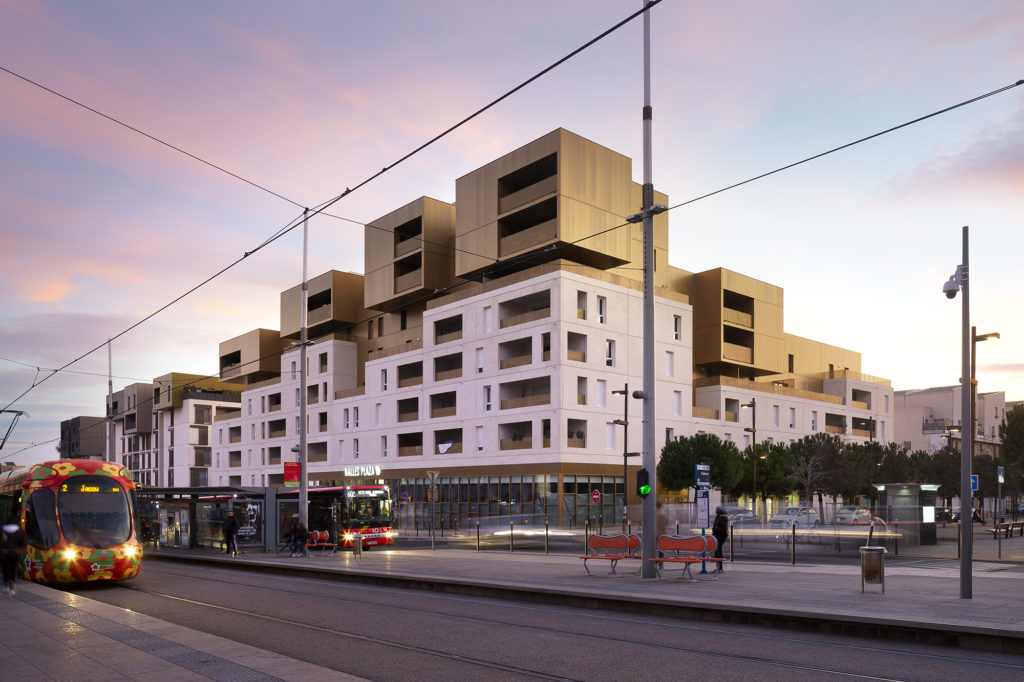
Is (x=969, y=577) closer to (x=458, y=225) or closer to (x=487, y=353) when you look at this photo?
(x=487, y=353)

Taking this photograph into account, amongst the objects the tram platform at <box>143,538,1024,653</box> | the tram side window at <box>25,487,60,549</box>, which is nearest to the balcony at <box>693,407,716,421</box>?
the tram platform at <box>143,538,1024,653</box>

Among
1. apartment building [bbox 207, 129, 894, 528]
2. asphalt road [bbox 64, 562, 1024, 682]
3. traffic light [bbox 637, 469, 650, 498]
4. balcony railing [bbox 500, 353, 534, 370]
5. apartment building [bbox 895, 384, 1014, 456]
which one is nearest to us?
asphalt road [bbox 64, 562, 1024, 682]

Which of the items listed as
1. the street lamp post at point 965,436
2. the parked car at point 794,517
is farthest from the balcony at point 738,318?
the street lamp post at point 965,436

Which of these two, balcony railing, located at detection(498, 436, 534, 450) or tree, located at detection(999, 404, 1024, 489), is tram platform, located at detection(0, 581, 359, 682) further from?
tree, located at detection(999, 404, 1024, 489)

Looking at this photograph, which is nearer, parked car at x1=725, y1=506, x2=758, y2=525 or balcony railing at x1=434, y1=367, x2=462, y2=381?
parked car at x1=725, y1=506, x2=758, y2=525

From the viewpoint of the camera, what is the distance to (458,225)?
2477 inches

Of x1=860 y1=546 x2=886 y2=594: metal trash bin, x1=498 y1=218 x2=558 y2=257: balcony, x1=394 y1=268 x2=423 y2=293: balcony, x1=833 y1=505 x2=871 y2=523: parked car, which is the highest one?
x1=498 y1=218 x2=558 y2=257: balcony

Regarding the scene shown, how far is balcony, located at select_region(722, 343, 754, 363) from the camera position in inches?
2867

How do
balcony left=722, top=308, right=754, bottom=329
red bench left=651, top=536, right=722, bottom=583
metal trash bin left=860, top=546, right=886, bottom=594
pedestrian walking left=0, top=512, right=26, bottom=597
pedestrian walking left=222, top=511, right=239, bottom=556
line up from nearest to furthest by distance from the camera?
metal trash bin left=860, top=546, right=886, bottom=594, pedestrian walking left=0, top=512, right=26, bottom=597, red bench left=651, top=536, right=722, bottom=583, pedestrian walking left=222, top=511, right=239, bottom=556, balcony left=722, top=308, right=754, bottom=329

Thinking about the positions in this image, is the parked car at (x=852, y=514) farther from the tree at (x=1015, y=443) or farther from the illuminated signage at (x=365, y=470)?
→ the illuminated signage at (x=365, y=470)

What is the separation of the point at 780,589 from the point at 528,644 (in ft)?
23.3

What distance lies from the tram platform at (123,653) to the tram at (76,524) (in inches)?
247

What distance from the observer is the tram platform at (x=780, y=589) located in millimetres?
12477

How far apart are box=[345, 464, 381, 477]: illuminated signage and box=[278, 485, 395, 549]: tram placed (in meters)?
25.6
